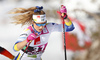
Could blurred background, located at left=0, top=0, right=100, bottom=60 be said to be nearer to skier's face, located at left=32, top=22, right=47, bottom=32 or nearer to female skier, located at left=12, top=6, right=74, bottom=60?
female skier, located at left=12, top=6, right=74, bottom=60

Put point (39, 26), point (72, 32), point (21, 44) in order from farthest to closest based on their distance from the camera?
point (72, 32), point (39, 26), point (21, 44)

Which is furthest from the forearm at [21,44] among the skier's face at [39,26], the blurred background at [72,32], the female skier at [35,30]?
the blurred background at [72,32]

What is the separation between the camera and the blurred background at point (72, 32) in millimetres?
4867

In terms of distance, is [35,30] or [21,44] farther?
[35,30]

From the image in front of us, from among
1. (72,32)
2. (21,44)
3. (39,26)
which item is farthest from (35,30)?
(72,32)

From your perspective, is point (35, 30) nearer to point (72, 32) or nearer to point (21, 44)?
point (21, 44)

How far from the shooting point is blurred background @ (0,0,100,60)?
4867 millimetres

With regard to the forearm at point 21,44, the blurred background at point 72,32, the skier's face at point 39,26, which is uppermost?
the skier's face at point 39,26

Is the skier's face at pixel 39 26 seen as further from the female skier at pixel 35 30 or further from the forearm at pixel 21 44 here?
the forearm at pixel 21 44

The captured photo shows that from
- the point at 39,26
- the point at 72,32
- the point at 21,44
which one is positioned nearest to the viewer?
the point at 21,44

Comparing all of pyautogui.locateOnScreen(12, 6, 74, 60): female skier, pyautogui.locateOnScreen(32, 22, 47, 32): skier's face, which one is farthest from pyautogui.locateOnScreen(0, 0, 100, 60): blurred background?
pyautogui.locateOnScreen(32, 22, 47, 32): skier's face

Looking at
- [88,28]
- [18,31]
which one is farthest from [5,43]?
[88,28]

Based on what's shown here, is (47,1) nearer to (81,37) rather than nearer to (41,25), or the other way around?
(81,37)

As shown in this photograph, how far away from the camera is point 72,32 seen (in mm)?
6043
